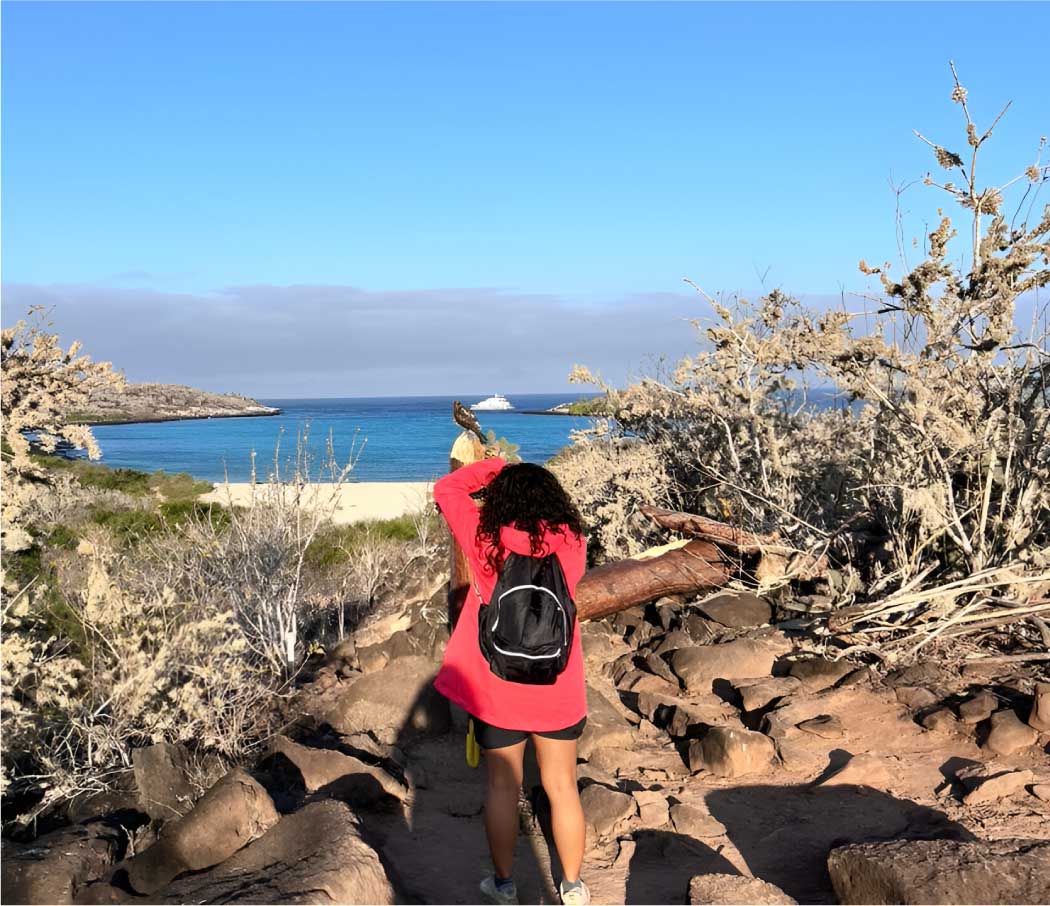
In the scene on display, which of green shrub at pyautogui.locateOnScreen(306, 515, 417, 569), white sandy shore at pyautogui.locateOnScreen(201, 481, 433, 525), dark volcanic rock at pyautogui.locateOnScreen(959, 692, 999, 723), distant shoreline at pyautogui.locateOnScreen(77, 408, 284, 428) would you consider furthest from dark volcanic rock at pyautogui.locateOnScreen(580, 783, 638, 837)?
distant shoreline at pyautogui.locateOnScreen(77, 408, 284, 428)

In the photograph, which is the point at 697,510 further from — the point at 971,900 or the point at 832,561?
the point at 971,900

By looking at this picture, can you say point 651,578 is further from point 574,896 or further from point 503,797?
point 503,797

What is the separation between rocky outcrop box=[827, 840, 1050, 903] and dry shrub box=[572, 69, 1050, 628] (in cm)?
340

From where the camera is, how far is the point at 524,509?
12.4ft

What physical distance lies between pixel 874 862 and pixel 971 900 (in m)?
0.36

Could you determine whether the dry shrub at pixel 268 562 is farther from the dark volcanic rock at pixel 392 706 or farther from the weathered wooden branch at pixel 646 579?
the weathered wooden branch at pixel 646 579

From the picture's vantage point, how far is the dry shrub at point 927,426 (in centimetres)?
639

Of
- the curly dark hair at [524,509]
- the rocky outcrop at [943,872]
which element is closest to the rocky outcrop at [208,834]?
the curly dark hair at [524,509]

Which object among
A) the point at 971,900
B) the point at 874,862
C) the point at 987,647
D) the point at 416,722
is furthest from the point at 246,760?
the point at 987,647

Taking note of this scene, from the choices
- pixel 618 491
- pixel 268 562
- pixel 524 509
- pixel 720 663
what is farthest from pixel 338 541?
pixel 524 509

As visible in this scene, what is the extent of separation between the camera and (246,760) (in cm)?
573

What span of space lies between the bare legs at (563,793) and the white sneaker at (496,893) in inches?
11.2

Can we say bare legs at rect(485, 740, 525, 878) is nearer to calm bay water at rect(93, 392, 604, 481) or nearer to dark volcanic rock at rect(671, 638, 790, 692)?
dark volcanic rock at rect(671, 638, 790, 692)

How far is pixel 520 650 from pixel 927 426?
4561mm
